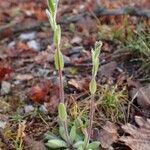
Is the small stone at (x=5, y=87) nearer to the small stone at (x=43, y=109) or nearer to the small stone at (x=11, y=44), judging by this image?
the small stone at (x=43, y=109)

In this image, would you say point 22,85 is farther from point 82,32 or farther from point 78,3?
point 78,3

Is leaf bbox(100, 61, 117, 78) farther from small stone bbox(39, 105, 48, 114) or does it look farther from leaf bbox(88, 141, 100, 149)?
leaf bbox(88, 141, 100, 149)

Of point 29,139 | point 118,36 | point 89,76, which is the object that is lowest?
point 29,139

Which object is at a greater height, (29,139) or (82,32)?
(82,32)

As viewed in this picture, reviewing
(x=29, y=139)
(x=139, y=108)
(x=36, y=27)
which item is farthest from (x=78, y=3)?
(x=29, y=139)

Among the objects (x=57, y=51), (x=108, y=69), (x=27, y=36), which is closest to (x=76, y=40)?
(x=27, y=36)

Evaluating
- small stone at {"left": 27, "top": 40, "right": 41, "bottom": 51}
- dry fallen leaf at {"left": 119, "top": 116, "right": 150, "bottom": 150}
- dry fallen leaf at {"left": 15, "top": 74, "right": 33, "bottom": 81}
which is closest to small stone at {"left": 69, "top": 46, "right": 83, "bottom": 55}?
small stone at {"left": 27, "top": 40, "right": 41, "bottom": 51}

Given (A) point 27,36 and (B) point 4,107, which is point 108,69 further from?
(A) point 27,36

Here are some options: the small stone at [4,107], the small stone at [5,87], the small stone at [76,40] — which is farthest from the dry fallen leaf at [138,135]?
the small stone at [76,40]
